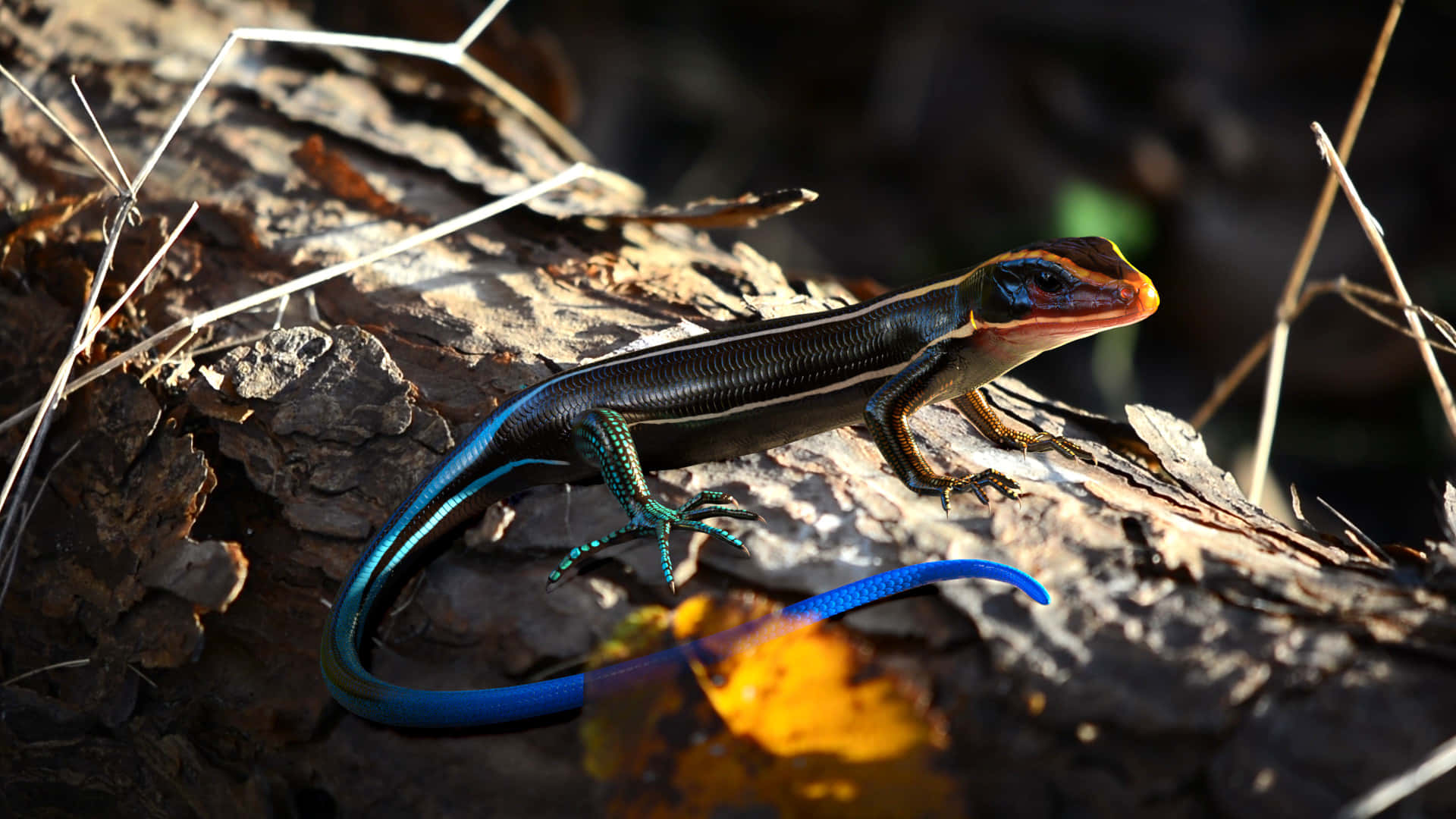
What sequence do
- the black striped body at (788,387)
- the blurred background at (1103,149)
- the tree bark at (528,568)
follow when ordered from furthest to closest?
1. the blurred background at (1103,149)
2. the black striped body at (788,387)
3. the tree bark at (528,568)

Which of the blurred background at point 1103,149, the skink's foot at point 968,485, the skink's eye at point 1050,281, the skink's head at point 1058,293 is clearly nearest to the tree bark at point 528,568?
the skink's foot at point 968,485

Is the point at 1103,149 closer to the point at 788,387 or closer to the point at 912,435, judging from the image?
the point at 912,435

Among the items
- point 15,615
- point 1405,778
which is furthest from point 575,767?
point 15,615

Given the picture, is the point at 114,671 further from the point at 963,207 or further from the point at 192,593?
the point at 963,207

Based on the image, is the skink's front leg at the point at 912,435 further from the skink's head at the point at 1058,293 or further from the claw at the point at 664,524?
the claw at the point at 664,524

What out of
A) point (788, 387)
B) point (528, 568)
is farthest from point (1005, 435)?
point (528, 568)

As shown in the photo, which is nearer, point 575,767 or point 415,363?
point 575,767

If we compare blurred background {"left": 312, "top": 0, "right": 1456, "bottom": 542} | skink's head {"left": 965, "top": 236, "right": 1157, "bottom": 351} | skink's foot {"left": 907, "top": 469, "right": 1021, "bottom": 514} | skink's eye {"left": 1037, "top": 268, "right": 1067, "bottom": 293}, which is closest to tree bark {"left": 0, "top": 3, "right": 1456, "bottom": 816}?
skink's foot {"left": 907, "top": 469, "right": 1021, "bottom": 514}
